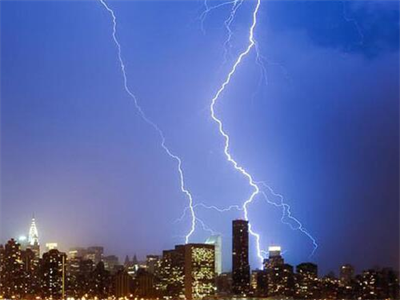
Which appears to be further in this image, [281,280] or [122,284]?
[281,280]

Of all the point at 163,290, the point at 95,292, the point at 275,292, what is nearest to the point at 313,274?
the point at 275,292


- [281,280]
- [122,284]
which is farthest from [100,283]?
[281,280]

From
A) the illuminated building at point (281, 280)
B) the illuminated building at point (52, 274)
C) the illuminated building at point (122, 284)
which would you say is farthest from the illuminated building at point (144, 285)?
the illuminated building at point (281, 280)

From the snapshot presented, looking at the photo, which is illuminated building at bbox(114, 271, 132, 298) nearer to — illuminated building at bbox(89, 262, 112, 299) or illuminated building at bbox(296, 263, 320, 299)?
illuminated building at bbox(89, 262, 112, 299)

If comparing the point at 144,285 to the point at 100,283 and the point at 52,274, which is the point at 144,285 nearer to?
the point at 100,283

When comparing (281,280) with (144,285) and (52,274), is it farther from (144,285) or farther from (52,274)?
(52,274)

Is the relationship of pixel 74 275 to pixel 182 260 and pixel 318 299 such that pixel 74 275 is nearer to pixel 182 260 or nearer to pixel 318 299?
pixel 182 260

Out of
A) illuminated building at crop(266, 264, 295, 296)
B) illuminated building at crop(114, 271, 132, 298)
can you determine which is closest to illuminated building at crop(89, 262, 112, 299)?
illuminated building at crop(114, 271, 132, 298)

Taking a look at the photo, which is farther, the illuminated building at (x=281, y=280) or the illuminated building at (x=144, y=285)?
the illuminated building at (x=281, y=280)

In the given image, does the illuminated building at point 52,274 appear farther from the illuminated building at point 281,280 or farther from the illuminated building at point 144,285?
the illuminated building at point 281,280
